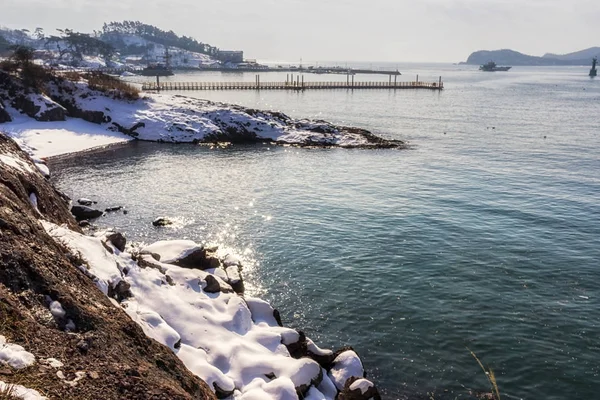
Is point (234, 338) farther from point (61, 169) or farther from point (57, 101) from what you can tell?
point (57, 101)

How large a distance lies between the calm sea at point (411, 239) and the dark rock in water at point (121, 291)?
7.04 meters

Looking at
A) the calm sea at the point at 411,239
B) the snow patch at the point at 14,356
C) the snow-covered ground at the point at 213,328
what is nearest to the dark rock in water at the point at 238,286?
the calm sea at the point at 411,239

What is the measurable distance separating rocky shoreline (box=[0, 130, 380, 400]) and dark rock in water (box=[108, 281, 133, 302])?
0.05m

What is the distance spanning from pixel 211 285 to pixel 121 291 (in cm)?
453

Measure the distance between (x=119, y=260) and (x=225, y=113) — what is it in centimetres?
5484

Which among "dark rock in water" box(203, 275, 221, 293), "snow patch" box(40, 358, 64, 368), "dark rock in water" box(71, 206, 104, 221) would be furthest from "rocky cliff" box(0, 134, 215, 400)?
"dark rock in water" box(71, 206, 104, 221)

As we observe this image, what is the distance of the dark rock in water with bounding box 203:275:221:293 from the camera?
18281 mm

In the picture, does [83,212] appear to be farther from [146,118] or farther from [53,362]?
[146,118]

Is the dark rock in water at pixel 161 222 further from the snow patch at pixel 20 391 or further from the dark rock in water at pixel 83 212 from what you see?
the snow patch at pixel 20 391

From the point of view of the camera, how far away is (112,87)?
70.1 m

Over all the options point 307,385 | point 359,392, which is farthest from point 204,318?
point 359,392

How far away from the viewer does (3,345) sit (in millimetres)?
7727

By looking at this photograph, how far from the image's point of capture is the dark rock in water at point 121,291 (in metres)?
13.8

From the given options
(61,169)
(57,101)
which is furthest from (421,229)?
(57,101)
